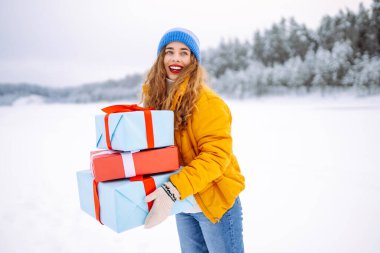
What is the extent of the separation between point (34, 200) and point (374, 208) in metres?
4.22

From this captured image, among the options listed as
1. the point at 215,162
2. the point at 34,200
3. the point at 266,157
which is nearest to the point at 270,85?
the point at 266,157

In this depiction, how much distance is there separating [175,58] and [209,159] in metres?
0.52

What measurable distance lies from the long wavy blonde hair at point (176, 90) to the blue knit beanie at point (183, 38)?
0.04 meters

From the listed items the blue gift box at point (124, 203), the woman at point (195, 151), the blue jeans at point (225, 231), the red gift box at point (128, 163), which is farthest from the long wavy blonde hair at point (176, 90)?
the blue jeans at point (225, 231)

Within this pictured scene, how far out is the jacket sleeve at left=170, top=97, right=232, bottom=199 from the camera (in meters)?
1.04

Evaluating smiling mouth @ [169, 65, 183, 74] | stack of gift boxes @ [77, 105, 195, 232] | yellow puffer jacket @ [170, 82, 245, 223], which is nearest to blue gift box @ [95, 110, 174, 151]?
stack of gift boxes @ [77, 105, 195, 232]

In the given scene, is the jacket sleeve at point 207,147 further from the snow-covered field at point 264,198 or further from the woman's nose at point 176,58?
the snow-covered field at point 264,198

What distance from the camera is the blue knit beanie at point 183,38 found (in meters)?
1.27

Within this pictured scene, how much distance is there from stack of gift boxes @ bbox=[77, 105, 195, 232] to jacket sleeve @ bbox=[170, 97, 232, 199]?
89 mm

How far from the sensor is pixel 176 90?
1.22 metres

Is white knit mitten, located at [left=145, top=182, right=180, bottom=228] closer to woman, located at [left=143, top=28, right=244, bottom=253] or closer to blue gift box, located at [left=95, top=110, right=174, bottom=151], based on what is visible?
woman, located at [left=143, top=28, right=244, bottom=253]

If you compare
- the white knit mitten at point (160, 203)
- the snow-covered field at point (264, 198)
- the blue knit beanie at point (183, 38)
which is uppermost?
the blue knit beanie at point (183, 38)

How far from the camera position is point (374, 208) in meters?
3.15

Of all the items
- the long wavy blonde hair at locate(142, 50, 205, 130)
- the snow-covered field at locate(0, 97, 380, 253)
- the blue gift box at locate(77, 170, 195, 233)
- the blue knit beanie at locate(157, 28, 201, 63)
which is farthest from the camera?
the snow-covered field at locate(0, 97, 380, 253)
